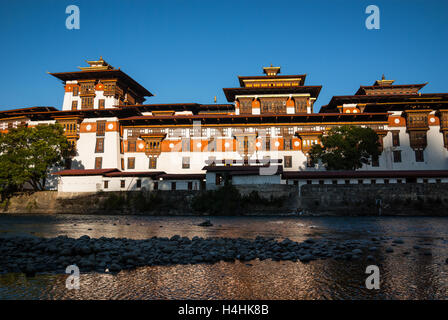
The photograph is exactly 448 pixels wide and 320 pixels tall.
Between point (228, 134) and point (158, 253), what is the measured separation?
40.0m

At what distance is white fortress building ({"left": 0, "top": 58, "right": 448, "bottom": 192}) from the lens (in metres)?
46.8

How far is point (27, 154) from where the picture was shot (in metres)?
45.4

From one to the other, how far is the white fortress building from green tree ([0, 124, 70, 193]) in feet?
9.42

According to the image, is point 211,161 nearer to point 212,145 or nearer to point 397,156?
point 212,145

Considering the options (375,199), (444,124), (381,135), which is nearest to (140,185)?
(375,199)

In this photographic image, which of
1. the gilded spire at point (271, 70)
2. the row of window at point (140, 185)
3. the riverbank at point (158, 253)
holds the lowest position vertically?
the riverbank at point (158, 253)

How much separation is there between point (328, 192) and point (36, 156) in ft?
135

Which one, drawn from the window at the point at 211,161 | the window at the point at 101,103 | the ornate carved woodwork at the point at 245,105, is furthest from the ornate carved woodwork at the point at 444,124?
the window at the point at 101,103

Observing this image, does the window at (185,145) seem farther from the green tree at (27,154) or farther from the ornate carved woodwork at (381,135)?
the ornate carved woodwork at (381,135)

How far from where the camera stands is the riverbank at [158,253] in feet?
40.7

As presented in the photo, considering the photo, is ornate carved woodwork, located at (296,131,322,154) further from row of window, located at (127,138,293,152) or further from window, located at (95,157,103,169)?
window, located at (95,157,103,169)

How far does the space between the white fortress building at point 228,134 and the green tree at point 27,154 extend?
2870 millimetres

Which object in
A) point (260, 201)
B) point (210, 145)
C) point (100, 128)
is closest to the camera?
point (260, 201)
